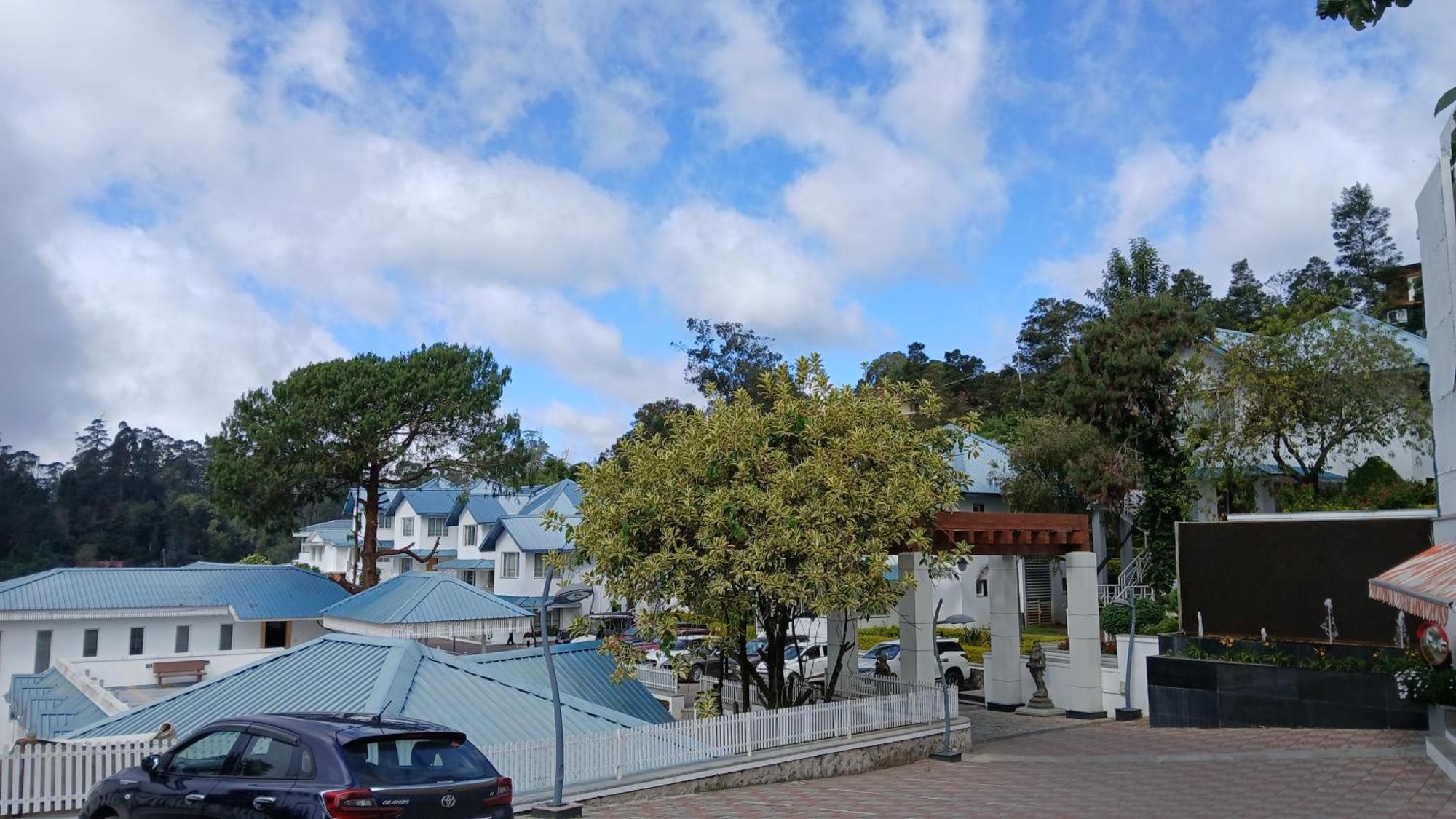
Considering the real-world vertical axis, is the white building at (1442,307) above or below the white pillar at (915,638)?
above

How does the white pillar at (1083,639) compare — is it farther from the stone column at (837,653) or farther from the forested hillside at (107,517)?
the forested hillside at (107,517)

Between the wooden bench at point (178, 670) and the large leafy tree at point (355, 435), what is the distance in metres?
12.5

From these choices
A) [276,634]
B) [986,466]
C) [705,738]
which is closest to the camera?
[705,738]

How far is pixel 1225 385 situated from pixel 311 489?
32.3 meters

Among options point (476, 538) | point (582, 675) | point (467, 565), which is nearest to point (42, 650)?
point (582, 675)

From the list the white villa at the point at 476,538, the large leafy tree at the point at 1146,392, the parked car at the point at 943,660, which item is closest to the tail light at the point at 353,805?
the parked car at the point at 943,660

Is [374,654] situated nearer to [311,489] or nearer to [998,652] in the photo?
[998,652]

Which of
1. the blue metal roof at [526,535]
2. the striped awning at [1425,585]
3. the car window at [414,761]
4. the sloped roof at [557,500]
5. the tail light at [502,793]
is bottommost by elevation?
the tail light at [502,793]

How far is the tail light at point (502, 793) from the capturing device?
299 inches

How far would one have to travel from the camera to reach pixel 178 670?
2464 centimetres

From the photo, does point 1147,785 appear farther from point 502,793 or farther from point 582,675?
point 502,793

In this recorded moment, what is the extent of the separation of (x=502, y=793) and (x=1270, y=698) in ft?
50.7

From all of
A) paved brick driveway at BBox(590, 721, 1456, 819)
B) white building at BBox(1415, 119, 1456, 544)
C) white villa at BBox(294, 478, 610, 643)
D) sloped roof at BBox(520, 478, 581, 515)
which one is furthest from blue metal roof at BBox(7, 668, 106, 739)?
sloped roof at BBox(520, 478, 581, 515)

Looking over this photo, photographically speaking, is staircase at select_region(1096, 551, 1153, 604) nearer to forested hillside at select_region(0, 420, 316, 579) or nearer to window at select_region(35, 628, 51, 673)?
window at select_region(35, 628, 51, 673)
